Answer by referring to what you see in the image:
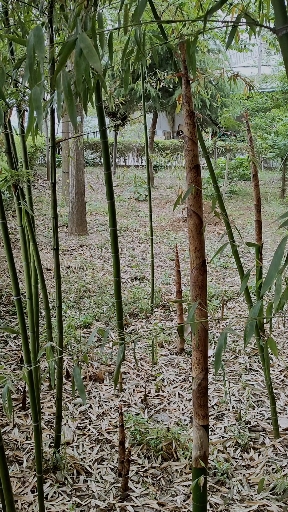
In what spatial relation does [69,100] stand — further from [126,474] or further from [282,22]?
[126,474]

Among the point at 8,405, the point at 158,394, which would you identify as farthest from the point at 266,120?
the point at 8,405

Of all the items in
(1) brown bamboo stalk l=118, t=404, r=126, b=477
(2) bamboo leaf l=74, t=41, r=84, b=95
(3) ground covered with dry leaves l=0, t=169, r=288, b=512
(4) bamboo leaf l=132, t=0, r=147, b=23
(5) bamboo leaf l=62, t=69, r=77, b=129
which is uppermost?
(4) bamboo leaf l=132, t=0, r=147, b=23

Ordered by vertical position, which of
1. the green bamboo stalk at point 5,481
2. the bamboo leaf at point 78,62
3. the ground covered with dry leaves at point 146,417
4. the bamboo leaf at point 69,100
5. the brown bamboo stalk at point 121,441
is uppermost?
the bamboo leaf at point 78,62

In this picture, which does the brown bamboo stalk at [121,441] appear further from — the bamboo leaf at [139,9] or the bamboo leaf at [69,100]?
the bamboo leaf at [139,9]

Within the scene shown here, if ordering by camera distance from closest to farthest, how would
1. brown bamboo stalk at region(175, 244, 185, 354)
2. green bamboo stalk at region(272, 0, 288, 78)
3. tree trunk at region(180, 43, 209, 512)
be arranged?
green bamboo stalk at region(272, 0, 288, 78) → tree trunk at region(180, 43, 209, 512) → brown bamboo stalk at region(175, 244, 185, 354)

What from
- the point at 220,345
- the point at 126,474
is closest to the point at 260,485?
the point at 126,474

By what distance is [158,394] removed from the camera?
215 centimetres

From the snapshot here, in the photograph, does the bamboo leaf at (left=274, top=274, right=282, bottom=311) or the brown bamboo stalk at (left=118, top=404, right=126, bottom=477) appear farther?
the brown bamboo stalk at (left=118, top=404, right=126, bottom=477)

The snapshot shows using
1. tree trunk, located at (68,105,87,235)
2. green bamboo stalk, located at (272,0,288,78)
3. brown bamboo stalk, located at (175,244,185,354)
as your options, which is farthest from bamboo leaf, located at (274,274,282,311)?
tree trunk, located at (68,105,87,235)

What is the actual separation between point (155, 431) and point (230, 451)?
1.07 feet

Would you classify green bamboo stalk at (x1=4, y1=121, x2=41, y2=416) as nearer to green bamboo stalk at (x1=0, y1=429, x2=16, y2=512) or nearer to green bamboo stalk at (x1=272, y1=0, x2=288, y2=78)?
green bamboo stalk at (x1=0, y1=429, x2=16, y2=512)

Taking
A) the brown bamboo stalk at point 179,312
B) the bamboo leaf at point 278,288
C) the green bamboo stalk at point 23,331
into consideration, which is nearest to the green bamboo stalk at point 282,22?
the bamboo leaf at point 278,288

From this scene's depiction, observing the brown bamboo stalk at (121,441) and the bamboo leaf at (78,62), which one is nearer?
the bamboo leaf at (78,62)

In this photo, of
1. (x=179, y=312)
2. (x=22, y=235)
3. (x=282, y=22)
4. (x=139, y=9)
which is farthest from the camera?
Result: (x=179, y=312)
